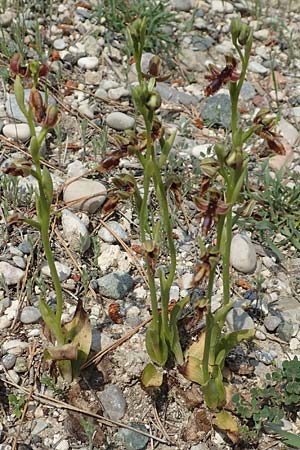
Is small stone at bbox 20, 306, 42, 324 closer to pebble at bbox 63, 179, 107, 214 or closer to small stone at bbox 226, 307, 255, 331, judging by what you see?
pebble at bbox 63, 179, 107, 214

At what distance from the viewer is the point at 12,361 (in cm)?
303

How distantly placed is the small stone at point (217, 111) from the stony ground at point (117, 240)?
1 cm

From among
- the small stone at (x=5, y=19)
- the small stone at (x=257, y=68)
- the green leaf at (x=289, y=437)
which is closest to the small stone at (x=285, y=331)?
the green leaf at (x=289, y=437)

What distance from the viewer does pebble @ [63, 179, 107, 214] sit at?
3680 millimetres

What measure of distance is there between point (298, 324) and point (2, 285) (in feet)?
4.72

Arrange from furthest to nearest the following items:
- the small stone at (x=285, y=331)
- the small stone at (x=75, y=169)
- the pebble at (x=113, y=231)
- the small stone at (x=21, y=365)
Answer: the small stone at (x=75, y=169) → the pebble at (x=113, y=231) → the small stone at (x=285, y=331) → the small stone at (x=21, y=365)

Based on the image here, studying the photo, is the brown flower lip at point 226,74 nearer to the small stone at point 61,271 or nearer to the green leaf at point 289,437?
the small stone at point 61,271

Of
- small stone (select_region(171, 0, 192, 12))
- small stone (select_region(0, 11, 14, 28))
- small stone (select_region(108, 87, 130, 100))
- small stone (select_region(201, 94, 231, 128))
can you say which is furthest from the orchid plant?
small stone (select_region(171, 0, 192, 12))

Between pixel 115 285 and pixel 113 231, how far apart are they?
1.21 feet

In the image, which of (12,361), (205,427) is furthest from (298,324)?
(12,361)

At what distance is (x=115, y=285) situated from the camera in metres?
3.36

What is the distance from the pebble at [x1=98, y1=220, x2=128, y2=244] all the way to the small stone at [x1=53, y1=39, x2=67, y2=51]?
→ 1.62 m

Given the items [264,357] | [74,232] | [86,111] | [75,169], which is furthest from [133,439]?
[86,111]

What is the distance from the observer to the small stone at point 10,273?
3301 millimetres
